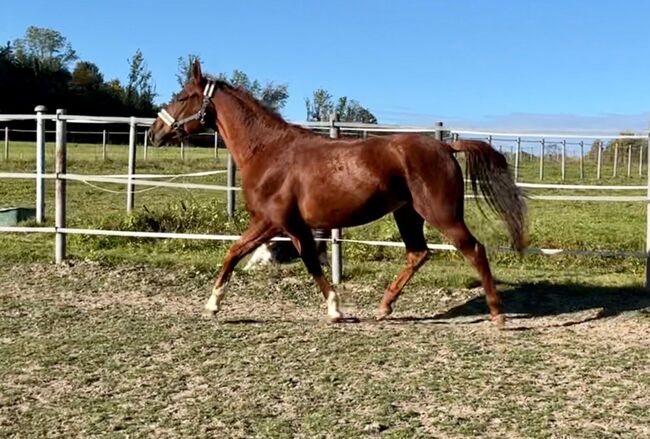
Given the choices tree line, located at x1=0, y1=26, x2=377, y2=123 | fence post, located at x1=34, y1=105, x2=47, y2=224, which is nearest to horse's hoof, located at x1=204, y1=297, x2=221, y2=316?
fence post, located at x1=34, y1=105, x2=47, y2=224

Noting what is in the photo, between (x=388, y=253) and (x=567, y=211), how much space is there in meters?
6.99

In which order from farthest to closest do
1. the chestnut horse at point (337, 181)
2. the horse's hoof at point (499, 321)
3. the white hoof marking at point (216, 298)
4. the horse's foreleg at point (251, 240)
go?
the white hoof marking at point (216, 298) → the horse's foreleg at point (251, 240) → the horse's hoof at point (499, 321) → the chestnut horse at point (337, 181)

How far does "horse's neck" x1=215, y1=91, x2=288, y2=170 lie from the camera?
19.5ft

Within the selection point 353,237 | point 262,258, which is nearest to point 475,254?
point 262,258

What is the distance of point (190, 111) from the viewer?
20.1ft

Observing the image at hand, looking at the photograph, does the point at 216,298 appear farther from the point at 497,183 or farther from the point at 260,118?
the point at 497,183

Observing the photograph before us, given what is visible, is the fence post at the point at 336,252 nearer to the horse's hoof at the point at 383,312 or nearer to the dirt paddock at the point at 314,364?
the dirt paddock at the point at 314,364

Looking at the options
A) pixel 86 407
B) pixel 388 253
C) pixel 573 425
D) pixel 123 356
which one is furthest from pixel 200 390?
pixel 388 253

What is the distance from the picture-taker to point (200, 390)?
401 cm

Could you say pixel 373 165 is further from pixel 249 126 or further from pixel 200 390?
pixel 200 390

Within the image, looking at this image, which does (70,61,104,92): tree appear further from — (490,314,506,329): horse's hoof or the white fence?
(490,314,506,329): horse's hoof

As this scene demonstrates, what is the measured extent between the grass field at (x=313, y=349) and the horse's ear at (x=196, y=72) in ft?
6.01

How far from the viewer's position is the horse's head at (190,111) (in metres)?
6.10

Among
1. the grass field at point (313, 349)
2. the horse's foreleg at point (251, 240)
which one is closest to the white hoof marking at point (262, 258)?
the grass field at point (313, 349)
